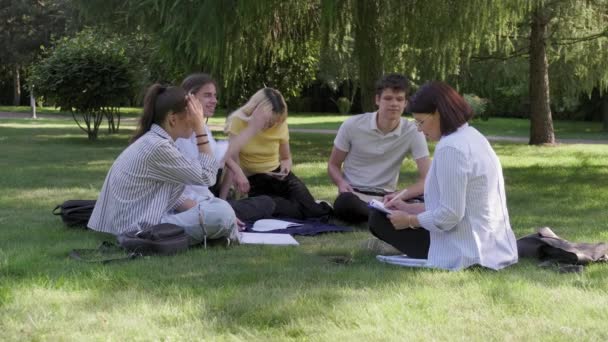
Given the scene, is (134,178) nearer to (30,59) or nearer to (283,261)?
(283,261)

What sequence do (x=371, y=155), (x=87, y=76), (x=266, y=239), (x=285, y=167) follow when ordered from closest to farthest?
(x=266, y=239) → (x=371, y=155) → (x=285, y=167) → (x=87, y=76)

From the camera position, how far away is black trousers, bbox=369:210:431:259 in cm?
477

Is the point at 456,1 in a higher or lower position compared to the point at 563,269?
higher

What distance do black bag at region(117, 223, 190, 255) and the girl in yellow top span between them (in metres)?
1.54

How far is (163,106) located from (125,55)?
47.9 ft

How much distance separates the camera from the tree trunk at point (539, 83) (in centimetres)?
1693

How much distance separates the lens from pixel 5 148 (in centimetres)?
1612

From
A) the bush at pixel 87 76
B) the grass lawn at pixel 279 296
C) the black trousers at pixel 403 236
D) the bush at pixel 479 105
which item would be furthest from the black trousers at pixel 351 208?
the bush at pixel 479 105

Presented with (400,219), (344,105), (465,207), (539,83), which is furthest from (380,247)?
(344,105)

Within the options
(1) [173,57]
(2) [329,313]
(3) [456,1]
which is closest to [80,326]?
(2) [329,313]

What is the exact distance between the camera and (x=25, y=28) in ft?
137

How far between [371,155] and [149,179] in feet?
6.95

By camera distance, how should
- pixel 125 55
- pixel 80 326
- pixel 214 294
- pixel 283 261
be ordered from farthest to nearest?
pixel 125 55, pixel 283 261, pixel 214 294, pixel 80 326

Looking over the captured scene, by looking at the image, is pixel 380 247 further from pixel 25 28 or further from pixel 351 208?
pixel 25 28
